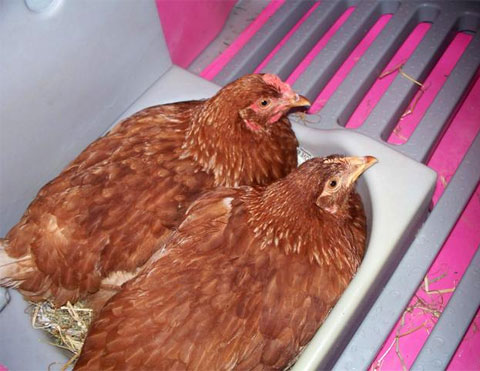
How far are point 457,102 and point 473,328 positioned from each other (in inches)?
28.6

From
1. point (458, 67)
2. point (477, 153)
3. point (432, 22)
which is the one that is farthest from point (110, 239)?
point (432, 22)

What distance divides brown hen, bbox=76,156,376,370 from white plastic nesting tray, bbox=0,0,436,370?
0.08m

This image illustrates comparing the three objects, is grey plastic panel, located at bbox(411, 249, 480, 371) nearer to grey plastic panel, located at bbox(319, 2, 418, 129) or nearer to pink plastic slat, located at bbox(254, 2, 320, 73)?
grey plastic panel, located at bbox(319, 2, 418, 129)

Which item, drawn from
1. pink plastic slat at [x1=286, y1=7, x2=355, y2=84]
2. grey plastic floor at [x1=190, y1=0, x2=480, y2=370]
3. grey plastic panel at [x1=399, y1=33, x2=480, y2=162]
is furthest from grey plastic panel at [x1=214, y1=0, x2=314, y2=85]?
grey plastic panel at [x1=399, y1=33, x2=480, y2=162]

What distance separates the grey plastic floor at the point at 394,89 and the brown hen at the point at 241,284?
17 cm

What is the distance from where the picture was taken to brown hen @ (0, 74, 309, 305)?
4.63 ft

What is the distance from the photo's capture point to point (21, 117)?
5.31 feet

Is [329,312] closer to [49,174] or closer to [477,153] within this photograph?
[477,153]

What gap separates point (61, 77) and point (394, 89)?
1.07 m

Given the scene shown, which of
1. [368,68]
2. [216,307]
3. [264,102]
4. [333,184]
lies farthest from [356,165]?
[368,68]

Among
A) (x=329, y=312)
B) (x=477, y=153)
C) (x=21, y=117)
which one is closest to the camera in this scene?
(x=329, y=312)

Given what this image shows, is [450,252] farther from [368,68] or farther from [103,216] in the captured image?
[103,216]

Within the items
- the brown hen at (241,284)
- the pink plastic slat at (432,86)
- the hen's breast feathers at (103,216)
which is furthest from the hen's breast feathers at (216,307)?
the pink plastic slat at (432,86)

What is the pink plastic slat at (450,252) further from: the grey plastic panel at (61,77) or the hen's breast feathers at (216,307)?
the grey plastic panel at (61,77)
